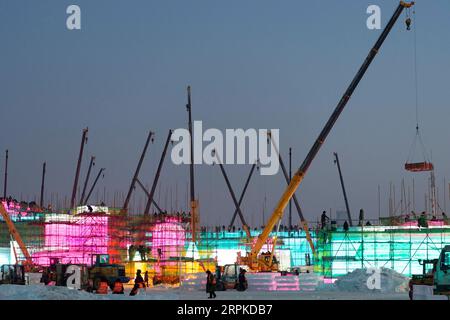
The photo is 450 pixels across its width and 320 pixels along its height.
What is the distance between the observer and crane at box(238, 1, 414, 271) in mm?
A: 54562

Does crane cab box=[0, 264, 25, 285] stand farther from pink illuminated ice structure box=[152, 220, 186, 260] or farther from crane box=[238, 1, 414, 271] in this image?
pink illuminated ice structure box=[152, 220, 186, 260]

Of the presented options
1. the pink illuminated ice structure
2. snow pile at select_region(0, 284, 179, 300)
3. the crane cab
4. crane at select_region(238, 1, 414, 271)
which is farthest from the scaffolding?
snow pile at select_region(0, 284, 179, 300)

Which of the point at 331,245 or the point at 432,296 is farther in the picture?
the point at 331,245

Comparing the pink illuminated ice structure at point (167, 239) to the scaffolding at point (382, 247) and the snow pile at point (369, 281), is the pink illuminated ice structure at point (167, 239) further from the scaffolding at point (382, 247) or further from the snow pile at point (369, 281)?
the snow pile at point (369, 281)

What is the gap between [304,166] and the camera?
55156 mm

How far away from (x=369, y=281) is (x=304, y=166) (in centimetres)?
912

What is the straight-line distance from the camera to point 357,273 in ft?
170

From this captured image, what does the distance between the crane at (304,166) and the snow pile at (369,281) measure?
19.3 ft

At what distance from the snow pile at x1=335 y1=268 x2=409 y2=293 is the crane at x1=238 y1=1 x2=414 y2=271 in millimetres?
5883

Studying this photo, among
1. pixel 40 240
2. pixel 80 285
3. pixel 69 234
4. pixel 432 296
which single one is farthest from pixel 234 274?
pixel 40 240

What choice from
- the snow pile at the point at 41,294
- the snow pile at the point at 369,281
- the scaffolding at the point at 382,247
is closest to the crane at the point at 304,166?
the snow pile at the point at 369,281

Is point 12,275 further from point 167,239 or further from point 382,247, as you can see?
point 167,239
